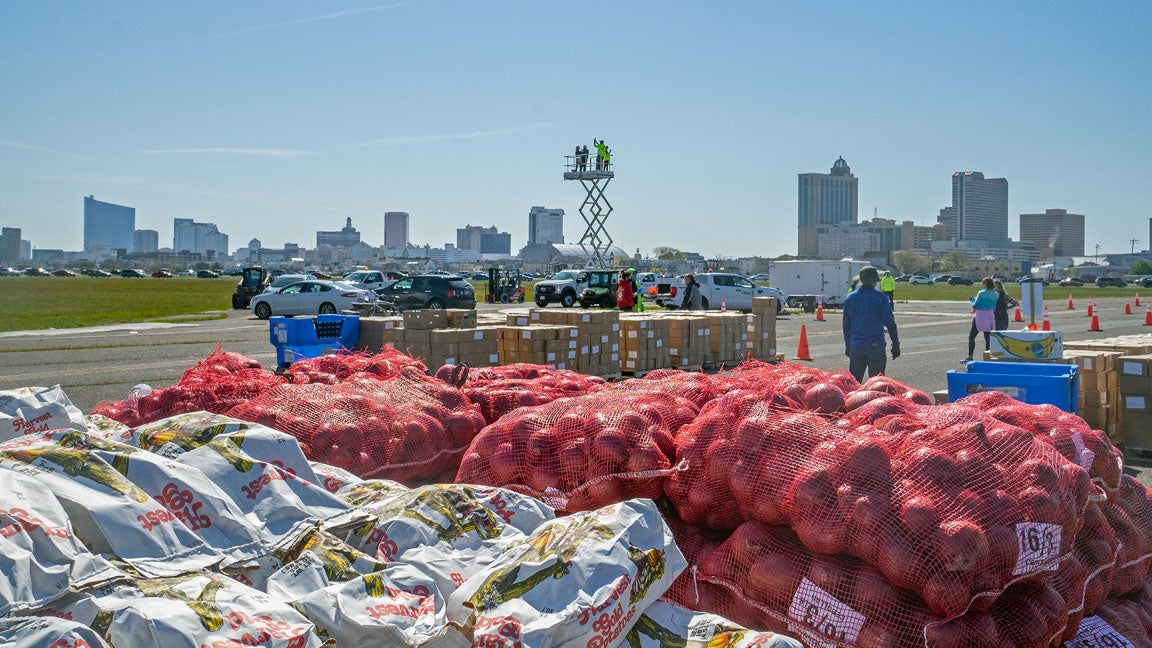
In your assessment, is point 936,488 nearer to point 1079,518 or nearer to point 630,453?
point 1079,518

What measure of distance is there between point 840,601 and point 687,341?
13275 millimetres

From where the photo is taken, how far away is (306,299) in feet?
104

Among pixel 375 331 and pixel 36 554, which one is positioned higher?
pixel 375 331

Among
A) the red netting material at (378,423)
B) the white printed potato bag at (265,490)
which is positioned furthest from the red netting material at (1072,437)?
the white printed potato bag at (265,490)

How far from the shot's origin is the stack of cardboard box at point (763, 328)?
60.5 feet

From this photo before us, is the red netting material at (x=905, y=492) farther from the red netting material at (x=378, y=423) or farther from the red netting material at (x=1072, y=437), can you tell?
the red netting material at (x=378, y=423)

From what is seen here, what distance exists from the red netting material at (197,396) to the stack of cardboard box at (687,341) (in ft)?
35.5

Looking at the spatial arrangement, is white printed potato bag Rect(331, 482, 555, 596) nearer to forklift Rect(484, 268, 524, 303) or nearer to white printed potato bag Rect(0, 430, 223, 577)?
white printed potato bag Rect(0, 430, 223, 577)

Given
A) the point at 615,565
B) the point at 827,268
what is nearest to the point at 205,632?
the point at 615,565

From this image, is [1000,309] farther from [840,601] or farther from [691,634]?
[691,634]

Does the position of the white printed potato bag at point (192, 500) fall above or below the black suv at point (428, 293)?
below

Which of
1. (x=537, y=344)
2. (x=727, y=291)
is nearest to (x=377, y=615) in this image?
(x=537, y=344)

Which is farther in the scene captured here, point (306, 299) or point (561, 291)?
point (561, 291)

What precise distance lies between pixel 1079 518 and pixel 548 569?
2.48 meters
